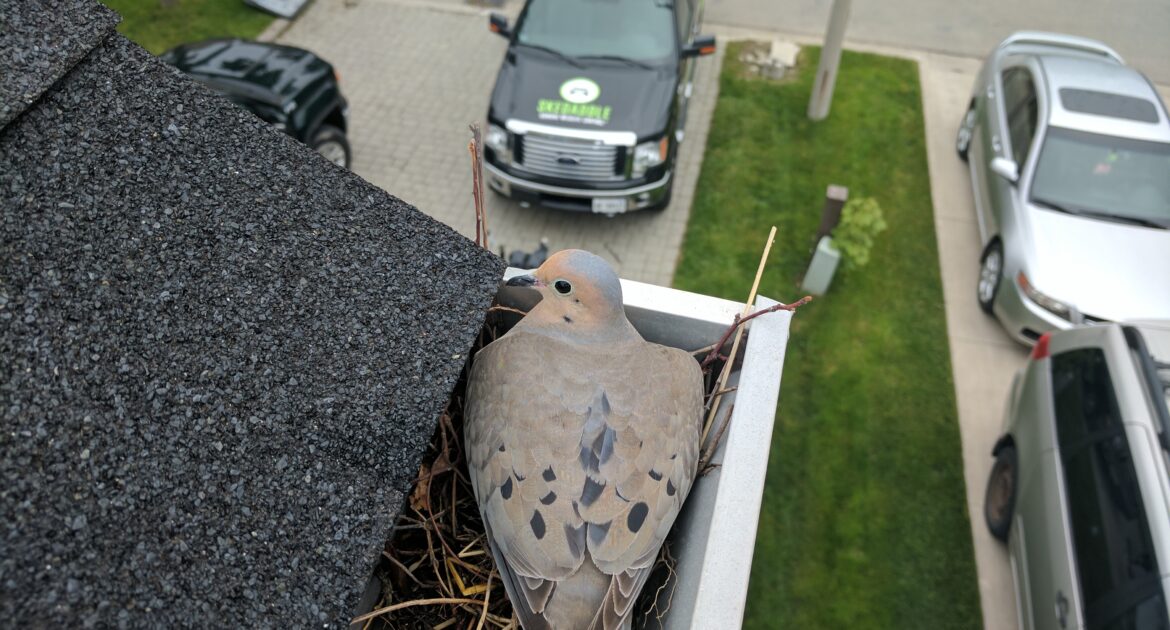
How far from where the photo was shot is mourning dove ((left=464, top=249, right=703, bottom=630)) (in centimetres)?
205

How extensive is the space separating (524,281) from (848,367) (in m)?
4.97

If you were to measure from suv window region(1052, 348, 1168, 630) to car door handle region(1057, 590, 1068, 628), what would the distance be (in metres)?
0.15

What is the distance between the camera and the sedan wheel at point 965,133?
29.3 feet

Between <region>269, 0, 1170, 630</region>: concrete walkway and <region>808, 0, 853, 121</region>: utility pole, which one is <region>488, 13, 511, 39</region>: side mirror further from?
<region>808, 0, 853, 121</region>: utility pole

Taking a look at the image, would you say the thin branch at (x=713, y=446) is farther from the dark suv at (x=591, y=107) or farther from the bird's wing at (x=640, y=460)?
the dark suv at (x=591, y=107)

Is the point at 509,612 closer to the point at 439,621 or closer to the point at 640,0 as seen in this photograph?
the point at 439,621

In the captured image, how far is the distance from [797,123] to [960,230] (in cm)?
231

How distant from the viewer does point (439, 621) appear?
2.17 meters

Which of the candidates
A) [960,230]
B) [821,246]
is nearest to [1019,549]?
[821,246]

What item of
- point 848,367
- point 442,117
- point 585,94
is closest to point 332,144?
point 442,117

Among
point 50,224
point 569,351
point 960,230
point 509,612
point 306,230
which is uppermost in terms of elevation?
point 50,224

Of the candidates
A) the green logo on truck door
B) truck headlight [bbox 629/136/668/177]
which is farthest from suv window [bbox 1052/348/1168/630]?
the green logo on truck door

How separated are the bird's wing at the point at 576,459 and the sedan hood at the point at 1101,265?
5.44 meters

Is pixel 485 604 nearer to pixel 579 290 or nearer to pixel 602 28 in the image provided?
pixel 579 290
